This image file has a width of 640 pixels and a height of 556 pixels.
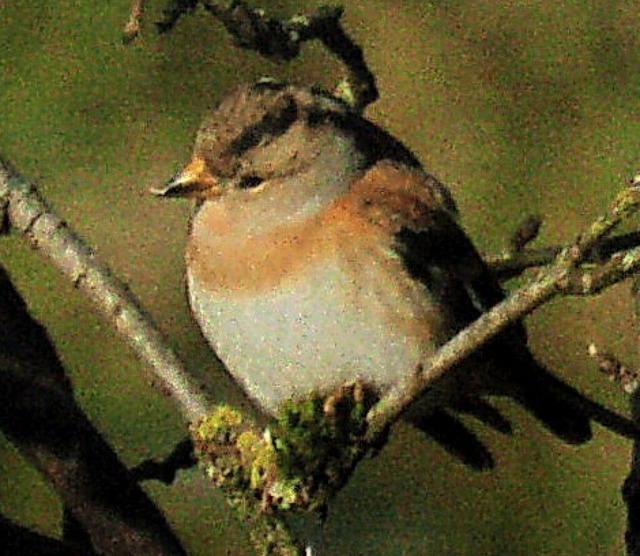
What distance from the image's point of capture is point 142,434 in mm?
2959

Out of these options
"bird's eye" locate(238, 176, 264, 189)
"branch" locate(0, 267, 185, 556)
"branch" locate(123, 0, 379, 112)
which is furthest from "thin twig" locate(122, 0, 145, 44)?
"bird's eye" locate(238, 176, 264, 189)

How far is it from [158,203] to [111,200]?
96 mm

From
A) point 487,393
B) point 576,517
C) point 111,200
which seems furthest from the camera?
point 111,200

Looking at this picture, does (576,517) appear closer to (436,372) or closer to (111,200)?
(111,200)

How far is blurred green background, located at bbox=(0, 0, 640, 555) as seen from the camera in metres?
2.85

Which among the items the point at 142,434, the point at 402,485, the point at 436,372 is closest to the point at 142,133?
the point at 142,434

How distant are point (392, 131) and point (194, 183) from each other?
1584mm

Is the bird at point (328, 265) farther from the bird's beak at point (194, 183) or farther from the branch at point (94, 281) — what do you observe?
the branch at point (94, 281)

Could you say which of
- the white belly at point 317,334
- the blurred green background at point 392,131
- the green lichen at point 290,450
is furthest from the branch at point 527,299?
the blurred green background at point 392,131

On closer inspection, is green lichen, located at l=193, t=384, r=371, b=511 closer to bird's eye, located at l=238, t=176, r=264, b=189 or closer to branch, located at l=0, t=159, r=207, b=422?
branch, located at l=0, t=159, r=207, b=422

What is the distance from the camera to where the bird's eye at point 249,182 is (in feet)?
5.71

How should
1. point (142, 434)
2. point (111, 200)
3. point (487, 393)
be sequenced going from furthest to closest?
point (111, 200) < point (142, 434) < point (487, 393)

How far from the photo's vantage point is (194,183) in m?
1.70

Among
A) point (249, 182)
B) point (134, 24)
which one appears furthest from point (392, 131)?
point (134, 24)
